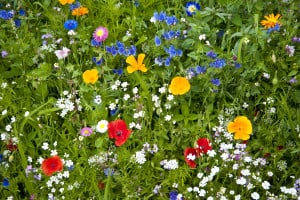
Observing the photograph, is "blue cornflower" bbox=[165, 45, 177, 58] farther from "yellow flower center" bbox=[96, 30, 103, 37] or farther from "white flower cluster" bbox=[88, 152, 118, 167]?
"white flower cluster" bbox=[88, 152, 118, 167]

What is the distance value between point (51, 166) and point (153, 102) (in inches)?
21.3

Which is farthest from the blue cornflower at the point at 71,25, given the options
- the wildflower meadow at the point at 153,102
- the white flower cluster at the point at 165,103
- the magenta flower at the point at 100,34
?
the white flower cluster at the point at 165,103

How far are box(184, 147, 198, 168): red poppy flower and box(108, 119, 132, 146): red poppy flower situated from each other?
0.84ft

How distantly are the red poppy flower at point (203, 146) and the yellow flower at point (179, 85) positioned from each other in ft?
0.90

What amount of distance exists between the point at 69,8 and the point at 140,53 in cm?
52

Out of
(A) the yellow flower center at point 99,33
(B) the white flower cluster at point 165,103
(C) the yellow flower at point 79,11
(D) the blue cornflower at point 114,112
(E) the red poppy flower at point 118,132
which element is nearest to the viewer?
(E) the red poppy flower at point 118,132

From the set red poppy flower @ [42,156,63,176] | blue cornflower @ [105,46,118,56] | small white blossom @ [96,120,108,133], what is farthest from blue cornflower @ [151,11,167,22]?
red poppy flower @ [42,156,63,176]

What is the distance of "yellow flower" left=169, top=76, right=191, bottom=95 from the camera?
8.11ft

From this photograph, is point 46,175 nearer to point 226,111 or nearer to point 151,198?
point 151,198

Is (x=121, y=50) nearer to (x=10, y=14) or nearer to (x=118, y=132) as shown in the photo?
(x=118, y=132)

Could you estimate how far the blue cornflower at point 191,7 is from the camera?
278cm

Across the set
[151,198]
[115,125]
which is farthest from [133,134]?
[151,198]

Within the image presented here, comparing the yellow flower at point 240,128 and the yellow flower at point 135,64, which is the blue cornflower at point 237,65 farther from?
the yellow flower at point 135,64

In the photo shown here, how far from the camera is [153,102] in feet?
8.29
